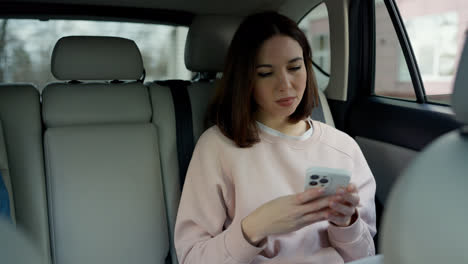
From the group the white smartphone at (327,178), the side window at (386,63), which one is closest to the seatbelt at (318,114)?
the side window at (386,63)

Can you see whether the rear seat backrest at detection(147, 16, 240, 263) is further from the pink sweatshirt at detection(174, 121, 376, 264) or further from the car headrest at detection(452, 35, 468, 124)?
the car headrest at detection(452, 35, 468, 124)

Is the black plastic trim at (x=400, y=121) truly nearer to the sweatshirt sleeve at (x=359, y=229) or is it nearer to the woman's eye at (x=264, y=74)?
the sweatshirt sleeve at (x=359, y=229)

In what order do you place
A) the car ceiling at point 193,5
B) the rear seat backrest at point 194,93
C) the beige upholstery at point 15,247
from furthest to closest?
1. the car ceiling at point 193,5
2. the rear seat backrest at point 194,93
3. the beige upholstery at point 15,247

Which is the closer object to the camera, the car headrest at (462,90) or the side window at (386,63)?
the car headrest at (462,90)

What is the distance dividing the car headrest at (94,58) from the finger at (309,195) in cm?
102

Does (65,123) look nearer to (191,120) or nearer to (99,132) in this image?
(99,132)

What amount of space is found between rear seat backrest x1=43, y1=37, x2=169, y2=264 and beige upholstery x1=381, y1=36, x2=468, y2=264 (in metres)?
1.17

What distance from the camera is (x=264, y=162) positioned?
54.0 inches

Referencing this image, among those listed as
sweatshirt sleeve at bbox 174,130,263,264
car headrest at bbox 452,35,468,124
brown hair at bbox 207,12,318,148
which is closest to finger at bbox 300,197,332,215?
sweatshirt sleeve at bbox 174,130,263,264

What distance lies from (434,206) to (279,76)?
89 centimetres

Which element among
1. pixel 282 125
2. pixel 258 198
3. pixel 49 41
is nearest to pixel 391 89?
pixel 282 125

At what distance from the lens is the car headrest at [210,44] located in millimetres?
1919

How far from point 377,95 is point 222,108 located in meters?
0.91

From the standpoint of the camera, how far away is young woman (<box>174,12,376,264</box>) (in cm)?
129
